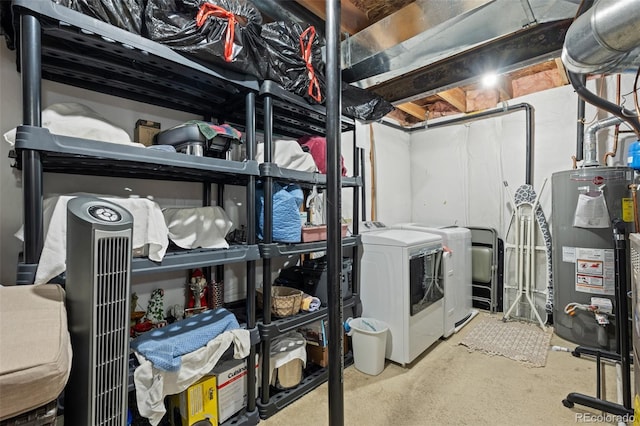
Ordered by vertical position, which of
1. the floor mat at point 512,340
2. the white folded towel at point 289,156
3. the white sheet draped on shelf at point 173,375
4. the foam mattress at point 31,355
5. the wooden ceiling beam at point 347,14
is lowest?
the floor mat at point 512,340

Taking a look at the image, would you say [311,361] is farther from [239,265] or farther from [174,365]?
[174,365]

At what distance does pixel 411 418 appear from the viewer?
166 cm

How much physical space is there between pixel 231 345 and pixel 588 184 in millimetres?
3053

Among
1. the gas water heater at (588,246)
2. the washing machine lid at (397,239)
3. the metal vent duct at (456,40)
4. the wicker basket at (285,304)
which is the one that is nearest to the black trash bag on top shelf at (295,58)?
the metal vent duct at (456,40)

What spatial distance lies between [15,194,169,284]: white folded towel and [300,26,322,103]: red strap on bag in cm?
114

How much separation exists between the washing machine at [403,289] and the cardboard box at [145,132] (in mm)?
1693

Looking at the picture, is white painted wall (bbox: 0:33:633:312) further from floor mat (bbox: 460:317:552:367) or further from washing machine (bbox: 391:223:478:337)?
floor mat (bbox: 460:317:552:367)

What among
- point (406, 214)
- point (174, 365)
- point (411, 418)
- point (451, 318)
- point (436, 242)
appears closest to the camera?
point (174, 365)

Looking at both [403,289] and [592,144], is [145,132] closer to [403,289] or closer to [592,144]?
[403,289]

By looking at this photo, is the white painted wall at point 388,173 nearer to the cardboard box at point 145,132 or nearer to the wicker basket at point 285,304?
the wicker basket at point 285,304

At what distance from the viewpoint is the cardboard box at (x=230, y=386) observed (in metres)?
1.53

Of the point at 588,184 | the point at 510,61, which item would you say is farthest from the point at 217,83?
the point at 588,184

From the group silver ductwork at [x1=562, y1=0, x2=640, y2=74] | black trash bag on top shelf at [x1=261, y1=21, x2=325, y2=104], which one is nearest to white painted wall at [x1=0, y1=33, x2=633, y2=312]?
black trash bag on top shelf at [x1=261, y1=21, x2=325, y2=104]

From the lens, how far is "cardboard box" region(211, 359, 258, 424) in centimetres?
153
